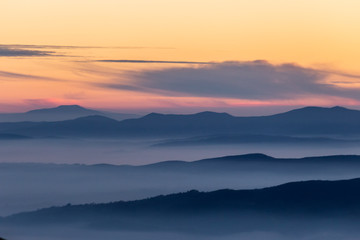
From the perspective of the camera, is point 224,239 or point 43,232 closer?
point 43,232

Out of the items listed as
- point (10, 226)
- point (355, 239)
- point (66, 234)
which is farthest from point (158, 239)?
point (355, 239)

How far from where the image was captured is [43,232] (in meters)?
184

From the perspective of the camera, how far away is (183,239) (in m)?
198

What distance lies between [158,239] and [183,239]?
6.62 meters

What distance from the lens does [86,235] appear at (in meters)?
192

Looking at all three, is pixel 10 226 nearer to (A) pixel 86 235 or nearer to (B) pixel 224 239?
(A) pixel 86 235

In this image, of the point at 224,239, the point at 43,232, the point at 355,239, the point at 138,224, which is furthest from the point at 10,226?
the point at 355,239

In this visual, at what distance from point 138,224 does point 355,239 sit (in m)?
55.4

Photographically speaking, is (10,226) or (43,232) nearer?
(43,232)

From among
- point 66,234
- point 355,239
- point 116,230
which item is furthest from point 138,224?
point 355,239

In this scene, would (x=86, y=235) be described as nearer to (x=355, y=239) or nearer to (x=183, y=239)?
(x=183, y=239)

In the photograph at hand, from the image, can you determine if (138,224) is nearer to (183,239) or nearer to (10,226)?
(183,239)

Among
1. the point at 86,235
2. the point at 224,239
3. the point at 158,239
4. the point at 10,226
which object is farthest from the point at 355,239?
the point at 10,226

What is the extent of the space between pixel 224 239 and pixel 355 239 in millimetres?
33305
